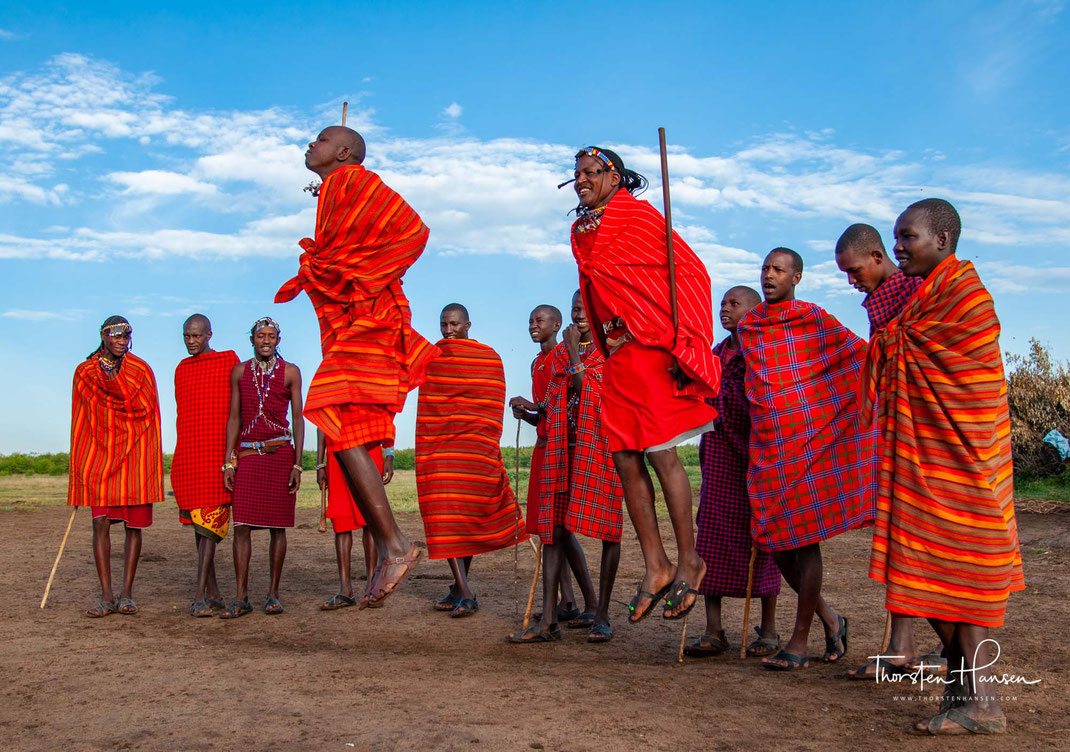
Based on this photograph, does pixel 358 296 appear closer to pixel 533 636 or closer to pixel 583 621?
pixel 533 636

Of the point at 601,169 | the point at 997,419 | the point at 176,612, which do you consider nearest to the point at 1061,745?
the point at 997,419

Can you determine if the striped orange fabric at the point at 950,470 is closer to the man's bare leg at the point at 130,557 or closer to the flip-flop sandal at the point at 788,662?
the flip-flop sandal at the point at 788,662

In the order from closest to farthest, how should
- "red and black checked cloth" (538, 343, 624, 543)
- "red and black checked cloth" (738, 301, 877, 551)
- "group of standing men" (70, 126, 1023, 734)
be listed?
"group of standing men" (70, 126, 1023, 734) → "red and black checked cloth" (738, 301, 877, 551) → "red and black checked cloth" (538, 343, 624, 543)

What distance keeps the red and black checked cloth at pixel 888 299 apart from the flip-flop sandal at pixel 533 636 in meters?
3.66

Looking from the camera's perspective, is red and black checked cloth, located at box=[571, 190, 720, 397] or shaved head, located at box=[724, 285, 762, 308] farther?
shaved head, located at box=[724, 285, 762, 308]

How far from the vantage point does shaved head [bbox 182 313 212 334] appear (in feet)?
32.8

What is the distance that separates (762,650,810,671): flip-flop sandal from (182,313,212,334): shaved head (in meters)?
6.53

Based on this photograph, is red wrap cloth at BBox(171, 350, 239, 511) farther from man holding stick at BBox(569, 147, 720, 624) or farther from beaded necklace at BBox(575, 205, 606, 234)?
man holding stick at BBox(569, 147, 720, 624)

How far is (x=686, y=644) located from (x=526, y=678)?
5.70 feet

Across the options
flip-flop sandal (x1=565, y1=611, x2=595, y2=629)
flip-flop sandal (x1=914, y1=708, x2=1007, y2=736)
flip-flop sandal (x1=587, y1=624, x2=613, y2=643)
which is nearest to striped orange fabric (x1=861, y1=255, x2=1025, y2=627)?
flip-flop sandal (x1=914, y1=708, x2=1007, y2=736)

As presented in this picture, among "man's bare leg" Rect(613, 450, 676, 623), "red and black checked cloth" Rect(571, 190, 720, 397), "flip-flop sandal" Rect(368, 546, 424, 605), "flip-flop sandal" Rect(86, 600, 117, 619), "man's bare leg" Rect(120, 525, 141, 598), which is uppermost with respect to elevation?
"red and black checked cloth" Rect(571, 190, 720, 397)

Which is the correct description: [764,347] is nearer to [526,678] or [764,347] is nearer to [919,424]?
[919,424]

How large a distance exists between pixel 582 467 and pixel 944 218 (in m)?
3.44

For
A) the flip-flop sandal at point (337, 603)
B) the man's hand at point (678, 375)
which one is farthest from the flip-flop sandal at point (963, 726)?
the flip-flop sandal at point (337, 603)
